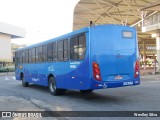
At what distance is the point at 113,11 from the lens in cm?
4794

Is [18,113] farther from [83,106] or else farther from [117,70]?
[117,70]

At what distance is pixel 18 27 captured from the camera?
10250cm

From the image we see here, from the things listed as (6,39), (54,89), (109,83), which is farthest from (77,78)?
(6,39)

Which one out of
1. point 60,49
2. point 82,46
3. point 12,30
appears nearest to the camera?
point 82,46

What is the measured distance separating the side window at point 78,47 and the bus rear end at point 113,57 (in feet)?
1.54

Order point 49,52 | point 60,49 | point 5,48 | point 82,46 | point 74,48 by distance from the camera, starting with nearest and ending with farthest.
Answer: point 82,46, point 74,48, point 60,49, point 49,52, point 5,48

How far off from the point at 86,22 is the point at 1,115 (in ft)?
159

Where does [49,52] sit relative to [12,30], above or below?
below

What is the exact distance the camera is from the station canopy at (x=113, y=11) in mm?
42156

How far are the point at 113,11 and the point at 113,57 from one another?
1450 inches

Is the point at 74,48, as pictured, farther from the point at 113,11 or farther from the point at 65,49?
the point at 113,11

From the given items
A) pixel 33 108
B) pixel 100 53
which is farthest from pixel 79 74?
pixel 33 108

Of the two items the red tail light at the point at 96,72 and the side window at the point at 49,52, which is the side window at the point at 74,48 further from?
the side window at the point at 49,52

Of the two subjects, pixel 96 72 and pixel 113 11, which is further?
pixel 113 11
